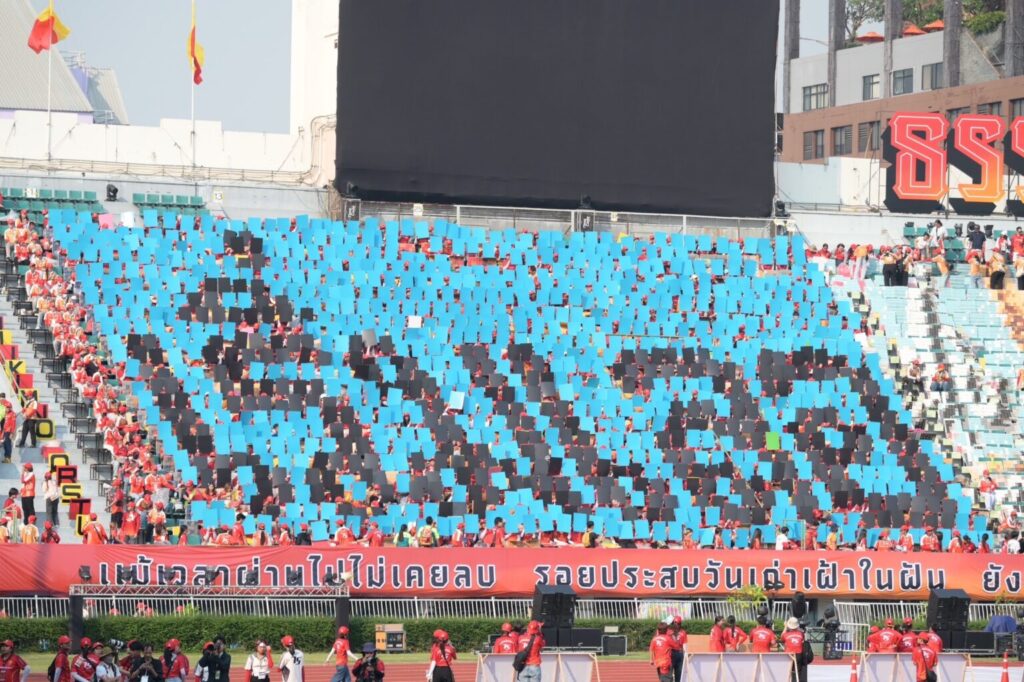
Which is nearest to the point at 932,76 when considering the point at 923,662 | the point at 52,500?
the point at 52,500

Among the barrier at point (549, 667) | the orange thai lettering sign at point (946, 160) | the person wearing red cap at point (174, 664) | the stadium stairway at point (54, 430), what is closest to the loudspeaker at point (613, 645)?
the barrier at point (549, 667)

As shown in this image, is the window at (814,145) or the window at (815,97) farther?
the window at (815,97)

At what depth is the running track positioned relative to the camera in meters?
33.0

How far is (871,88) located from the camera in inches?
3681

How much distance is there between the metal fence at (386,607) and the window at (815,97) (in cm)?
6021

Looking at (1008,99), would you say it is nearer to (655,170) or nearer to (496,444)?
(655,170)

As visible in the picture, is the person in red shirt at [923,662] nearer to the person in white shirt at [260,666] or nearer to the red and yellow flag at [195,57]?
the person in white shirt at [260,666]

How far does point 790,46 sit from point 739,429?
185 feet

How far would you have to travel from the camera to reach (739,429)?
47062mm

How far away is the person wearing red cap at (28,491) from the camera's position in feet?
129

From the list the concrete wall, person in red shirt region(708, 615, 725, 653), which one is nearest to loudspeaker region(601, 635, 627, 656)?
person in red shirt region(708, 615, 725, 653)

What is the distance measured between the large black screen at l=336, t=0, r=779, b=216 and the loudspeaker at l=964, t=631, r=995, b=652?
21.7 m

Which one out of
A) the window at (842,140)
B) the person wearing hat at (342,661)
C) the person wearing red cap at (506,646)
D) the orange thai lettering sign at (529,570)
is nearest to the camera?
the person wearing hat at (342,661)

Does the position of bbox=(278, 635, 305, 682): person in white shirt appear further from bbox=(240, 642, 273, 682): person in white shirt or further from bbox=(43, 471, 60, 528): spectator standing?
bbox=(43, 471, 60, 528): spectator standing
